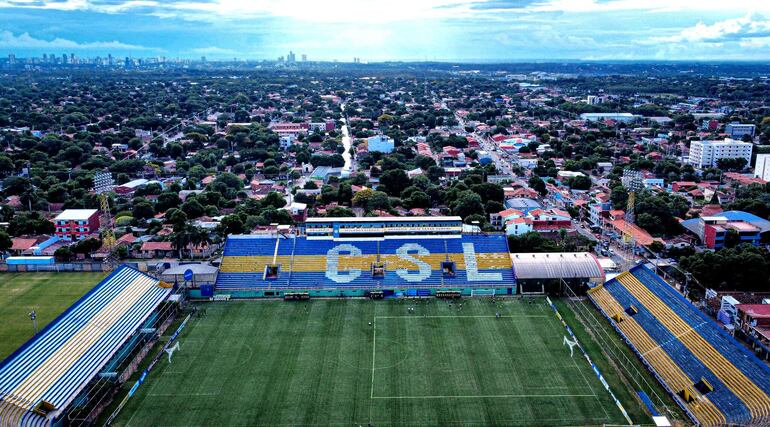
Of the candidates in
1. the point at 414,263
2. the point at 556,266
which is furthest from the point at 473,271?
the point at 556,266

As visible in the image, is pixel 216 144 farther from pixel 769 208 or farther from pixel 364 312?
pixel 769 208

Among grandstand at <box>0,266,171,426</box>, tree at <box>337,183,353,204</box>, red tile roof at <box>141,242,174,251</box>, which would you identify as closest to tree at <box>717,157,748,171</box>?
tree at <box>337,183,353,204</box>

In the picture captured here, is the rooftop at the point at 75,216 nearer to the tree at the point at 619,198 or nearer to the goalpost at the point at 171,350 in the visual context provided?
the goalpost at the point at 171,350

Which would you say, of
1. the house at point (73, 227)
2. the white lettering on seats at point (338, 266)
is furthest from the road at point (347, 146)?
the white lettering on seats at point (338, 266)

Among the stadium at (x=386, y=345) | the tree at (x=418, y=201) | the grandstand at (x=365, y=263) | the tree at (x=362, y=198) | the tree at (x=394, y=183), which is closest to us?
the stadium at (x=386, y=345)

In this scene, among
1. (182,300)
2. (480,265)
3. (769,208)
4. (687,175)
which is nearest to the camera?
(182,300)

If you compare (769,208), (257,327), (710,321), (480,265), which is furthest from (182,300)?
(769,208)

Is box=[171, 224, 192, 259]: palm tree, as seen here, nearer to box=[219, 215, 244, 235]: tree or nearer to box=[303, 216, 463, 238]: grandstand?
box=[219, 215, 244, 235]: tree

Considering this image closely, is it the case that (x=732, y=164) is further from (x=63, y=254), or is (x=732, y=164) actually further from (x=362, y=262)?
(x=63, y=254)
